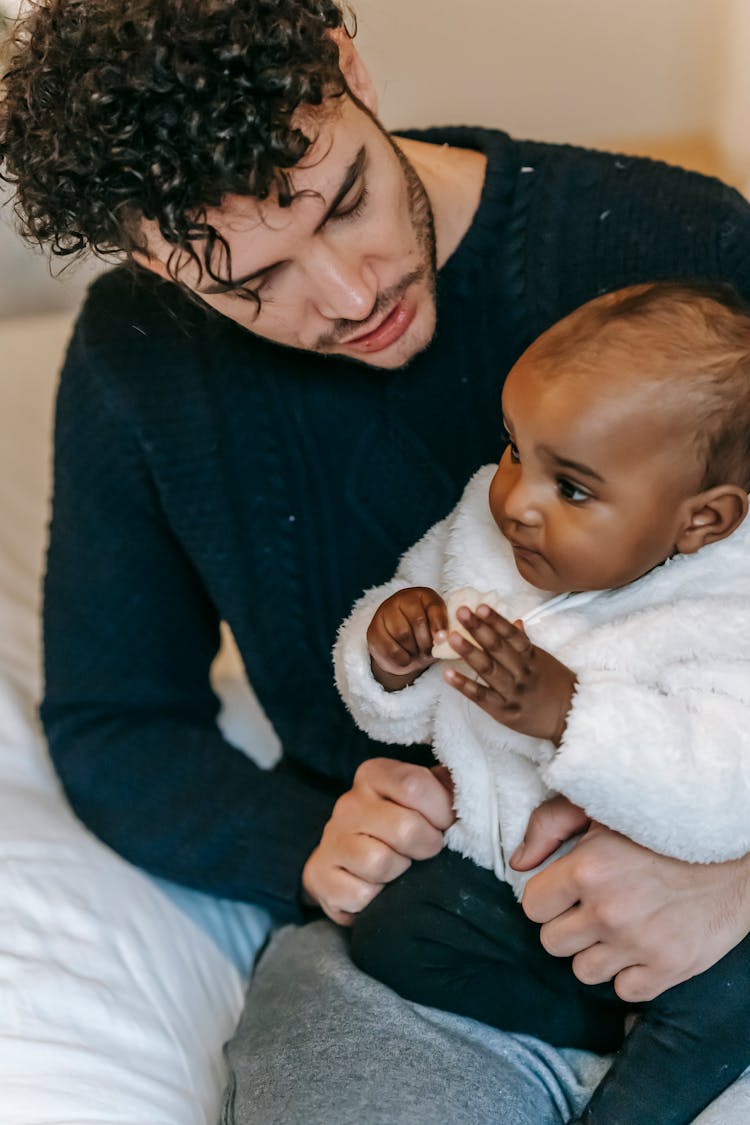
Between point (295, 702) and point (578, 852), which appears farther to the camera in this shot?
point (295, 702)

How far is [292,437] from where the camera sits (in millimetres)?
1319

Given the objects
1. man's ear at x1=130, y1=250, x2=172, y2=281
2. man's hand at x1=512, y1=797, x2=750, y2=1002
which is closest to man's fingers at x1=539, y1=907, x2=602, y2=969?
man's hand at x1=512, y1=797, x2=750, y2=1002

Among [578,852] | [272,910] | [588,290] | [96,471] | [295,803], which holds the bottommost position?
[272,910]

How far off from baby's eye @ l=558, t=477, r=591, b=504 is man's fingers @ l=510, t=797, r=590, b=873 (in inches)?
10.3

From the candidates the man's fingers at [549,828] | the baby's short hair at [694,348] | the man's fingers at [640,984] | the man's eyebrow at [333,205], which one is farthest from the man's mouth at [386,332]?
the man's fingers at [640,984]

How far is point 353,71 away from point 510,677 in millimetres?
595

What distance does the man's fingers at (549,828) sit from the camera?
40.4 inches

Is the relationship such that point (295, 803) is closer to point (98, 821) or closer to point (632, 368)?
point (98, 821)

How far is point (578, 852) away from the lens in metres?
1.01

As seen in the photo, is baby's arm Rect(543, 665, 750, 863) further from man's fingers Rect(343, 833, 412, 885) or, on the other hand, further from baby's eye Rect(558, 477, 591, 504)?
man's fingers Rect(343, 833, 412, 885)

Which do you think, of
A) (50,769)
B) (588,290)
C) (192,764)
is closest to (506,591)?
(588,290)

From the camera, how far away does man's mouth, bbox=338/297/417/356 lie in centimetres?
114

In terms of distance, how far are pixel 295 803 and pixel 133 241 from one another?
62 centimetres

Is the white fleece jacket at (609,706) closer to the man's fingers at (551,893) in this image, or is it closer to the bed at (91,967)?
the man's fingers at (551,893)
